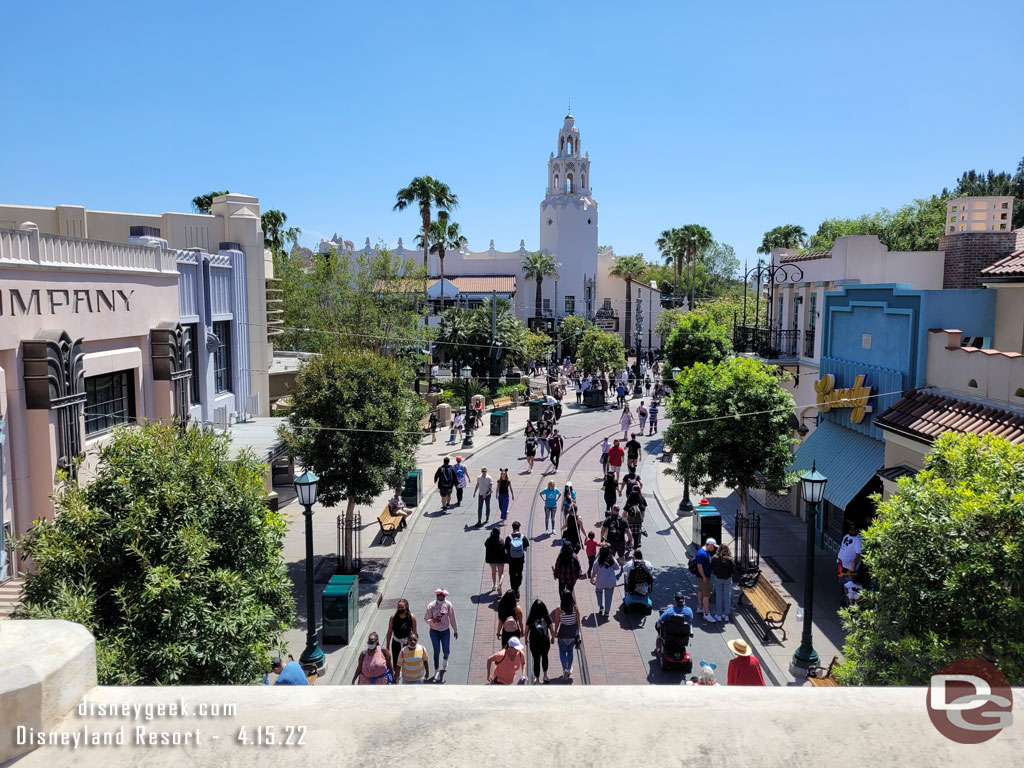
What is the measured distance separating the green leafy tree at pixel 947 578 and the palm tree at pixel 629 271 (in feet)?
236

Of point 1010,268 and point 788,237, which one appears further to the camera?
point 788,237

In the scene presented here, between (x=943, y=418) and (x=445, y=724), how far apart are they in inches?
469

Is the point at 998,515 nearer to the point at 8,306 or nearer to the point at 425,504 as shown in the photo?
the point at 8,306

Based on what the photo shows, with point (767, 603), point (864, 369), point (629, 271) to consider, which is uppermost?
point (629, 271)

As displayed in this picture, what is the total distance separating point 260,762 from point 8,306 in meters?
11.2

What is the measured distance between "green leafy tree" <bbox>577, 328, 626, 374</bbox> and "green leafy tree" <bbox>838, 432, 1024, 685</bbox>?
38.2 meters

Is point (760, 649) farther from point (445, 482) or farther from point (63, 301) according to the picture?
point (63, 301)

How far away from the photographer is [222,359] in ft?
70.7

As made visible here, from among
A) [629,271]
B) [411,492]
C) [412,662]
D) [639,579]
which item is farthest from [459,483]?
[629,271]

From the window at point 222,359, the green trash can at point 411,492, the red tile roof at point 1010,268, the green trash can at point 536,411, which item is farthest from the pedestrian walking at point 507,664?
the green trash can at point 536,411

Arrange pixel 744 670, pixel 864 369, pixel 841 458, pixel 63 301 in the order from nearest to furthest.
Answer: pixel 744 670, pixel 63 301, pixel 864 369, pixel 841 458

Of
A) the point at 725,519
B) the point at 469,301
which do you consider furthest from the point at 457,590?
the point at 469,301

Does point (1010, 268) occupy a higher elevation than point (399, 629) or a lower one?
higher

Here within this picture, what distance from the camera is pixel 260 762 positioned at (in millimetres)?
2344
